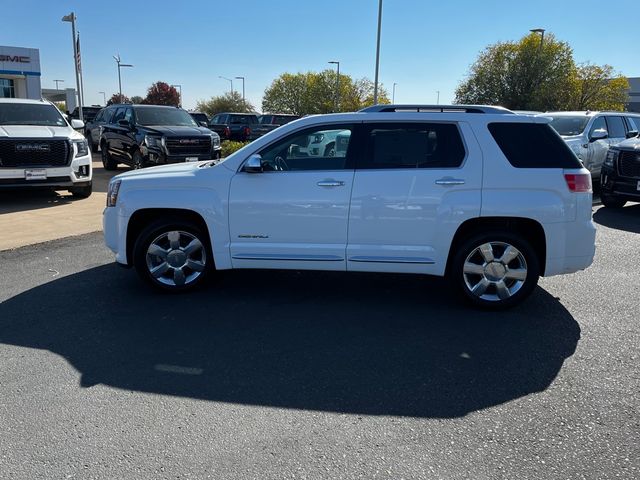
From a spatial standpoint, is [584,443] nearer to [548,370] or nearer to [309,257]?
[548,370]

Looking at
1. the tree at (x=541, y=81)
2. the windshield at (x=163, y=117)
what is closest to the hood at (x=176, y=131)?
the windshield at (x=163, y=117)

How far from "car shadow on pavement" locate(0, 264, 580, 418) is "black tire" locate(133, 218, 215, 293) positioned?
0.54 ft

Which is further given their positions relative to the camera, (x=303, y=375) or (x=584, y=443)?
(x=303, y=375)

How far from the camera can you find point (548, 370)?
389 centimetres

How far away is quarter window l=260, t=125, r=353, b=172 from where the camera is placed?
5133 millimetres

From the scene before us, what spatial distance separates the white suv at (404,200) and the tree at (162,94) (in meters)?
86.6

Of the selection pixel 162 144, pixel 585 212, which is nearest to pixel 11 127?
pixel 162 144

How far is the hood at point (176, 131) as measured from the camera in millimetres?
13055

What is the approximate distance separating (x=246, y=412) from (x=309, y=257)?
2035mm

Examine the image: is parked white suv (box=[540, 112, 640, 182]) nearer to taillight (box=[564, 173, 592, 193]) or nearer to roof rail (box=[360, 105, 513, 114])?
roof rail (box=[360, 105, 513, 114])

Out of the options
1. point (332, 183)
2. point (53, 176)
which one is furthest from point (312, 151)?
point (53, 176)

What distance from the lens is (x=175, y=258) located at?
5379 mm

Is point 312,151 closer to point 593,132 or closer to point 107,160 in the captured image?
point 593,132

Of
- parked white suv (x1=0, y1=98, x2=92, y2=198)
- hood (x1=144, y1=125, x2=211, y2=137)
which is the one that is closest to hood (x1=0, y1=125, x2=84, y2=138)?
parked white suv (x1=0, y1=98, x2=92, y2=198)
